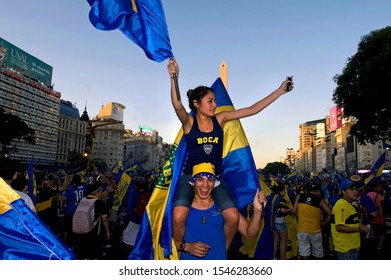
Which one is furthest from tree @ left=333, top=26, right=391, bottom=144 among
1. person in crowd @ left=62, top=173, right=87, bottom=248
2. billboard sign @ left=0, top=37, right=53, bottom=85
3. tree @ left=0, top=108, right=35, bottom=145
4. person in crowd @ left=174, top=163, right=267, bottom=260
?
billboard sign @ left=0, top=37, right=53, bottom=85

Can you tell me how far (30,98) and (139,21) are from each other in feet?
392

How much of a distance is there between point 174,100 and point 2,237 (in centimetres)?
203

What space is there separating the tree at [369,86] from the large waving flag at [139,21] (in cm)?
2608

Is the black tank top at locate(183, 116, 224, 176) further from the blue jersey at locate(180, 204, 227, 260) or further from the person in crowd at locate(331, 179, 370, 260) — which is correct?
the person in crowd at locate(331, 179, 370, 260)

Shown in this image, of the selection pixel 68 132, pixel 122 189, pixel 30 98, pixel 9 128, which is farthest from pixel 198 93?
pixel 68 132

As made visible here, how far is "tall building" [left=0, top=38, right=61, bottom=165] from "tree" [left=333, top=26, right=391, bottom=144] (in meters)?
90.6

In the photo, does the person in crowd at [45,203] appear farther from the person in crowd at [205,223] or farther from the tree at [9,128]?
the tree at [9,128]

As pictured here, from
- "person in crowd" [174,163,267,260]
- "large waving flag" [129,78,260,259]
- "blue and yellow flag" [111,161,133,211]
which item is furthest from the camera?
"blue and yellow flag" [111,161,133,211]

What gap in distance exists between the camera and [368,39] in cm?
2938

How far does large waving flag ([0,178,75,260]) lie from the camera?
1993 mm

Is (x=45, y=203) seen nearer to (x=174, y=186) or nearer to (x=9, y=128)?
(x=174, y=186)

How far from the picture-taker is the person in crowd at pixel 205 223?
3.07 m
